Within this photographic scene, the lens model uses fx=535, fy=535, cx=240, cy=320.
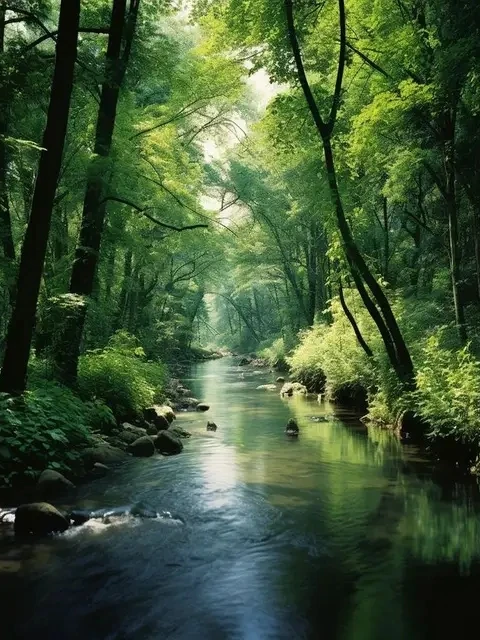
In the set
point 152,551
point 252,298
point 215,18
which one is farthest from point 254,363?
point 152,551

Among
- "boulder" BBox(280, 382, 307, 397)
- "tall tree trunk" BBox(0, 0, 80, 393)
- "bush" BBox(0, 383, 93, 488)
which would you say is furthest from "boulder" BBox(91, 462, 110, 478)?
"boulder" BBox(280, 382, 307, 397)

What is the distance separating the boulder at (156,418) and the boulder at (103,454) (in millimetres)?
3283

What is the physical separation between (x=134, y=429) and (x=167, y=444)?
121 cm

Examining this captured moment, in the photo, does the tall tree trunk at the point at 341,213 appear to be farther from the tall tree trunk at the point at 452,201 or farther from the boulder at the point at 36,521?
the boulder at the point at 36,521

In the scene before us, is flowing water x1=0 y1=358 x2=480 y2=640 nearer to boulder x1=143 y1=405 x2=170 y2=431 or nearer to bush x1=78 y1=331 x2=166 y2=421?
bush x1=78 y1=331 x2=166 y2=421

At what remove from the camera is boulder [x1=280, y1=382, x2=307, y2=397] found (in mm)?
20953

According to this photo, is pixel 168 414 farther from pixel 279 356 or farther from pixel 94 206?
pixel 279 356

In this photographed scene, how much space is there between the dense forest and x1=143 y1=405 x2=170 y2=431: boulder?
Answer: 56cm

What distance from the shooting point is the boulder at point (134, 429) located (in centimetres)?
1155

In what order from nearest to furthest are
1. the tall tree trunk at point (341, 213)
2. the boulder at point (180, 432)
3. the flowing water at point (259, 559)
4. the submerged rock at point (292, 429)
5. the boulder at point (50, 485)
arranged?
the flowing water at point (259, 559) → the boulder at point (50, 485) → the tall tree trunk at point (341, 213) → the boulder at point (180, 432) → the submerged rock at point (292, 429)

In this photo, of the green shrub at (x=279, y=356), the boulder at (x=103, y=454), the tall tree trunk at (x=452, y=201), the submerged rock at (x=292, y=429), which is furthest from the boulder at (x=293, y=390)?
the boulder at (x=103, y=454)

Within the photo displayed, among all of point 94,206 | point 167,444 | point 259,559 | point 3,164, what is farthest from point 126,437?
point 3,164

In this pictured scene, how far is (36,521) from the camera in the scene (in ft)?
20.2

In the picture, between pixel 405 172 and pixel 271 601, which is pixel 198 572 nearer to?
pixel 271 601
